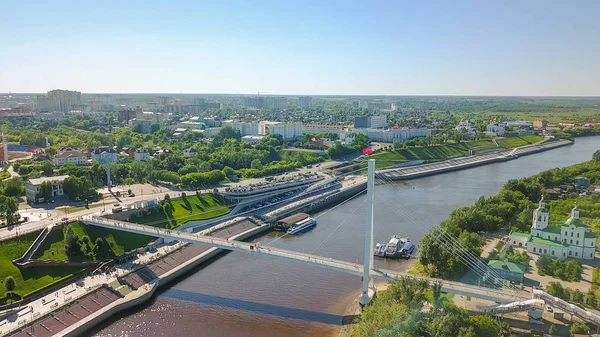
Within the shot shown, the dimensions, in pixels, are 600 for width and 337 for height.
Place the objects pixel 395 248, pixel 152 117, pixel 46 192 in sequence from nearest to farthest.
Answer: pixel 395 248 < pixel 46 192 < pixel 152 117

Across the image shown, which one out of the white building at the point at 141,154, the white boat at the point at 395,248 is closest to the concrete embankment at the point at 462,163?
the white boat at the point at 395,248

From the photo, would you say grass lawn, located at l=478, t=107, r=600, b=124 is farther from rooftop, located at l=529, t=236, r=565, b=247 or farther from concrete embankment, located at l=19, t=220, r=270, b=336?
concrete embankment, located at l=19, t=220, r=270, b=336

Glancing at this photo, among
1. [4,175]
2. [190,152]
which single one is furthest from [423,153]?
[4,175]

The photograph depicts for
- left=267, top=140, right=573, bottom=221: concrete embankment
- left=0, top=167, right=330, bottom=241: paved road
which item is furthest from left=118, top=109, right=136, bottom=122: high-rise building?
left=0, top=167, right=330, bottom=241: paved road

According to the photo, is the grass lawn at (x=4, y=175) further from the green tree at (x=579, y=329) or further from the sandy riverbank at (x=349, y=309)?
the green tree at (x=579, y=329)

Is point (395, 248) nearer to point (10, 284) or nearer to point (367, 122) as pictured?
point (10, 284)
